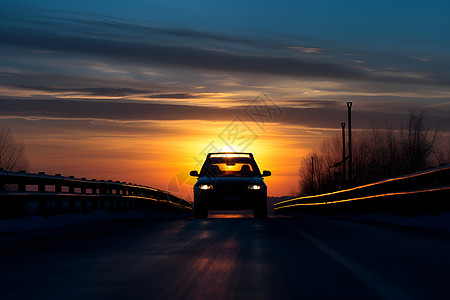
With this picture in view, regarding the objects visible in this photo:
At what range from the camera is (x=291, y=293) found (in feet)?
20.7

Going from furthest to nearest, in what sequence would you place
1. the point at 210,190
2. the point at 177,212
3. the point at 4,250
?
the point at 177,212, the point at 210,190, the point at 4,250

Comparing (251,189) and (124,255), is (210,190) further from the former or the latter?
(124,255)

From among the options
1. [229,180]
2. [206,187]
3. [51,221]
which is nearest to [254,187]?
[229,180]

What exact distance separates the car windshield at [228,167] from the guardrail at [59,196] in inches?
113

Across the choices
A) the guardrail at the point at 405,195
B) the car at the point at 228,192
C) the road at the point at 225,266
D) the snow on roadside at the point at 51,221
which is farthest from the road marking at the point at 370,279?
the car at the point at 228,192

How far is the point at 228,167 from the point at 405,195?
24.5ft

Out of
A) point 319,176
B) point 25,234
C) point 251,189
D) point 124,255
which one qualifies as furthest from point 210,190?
point 319,176

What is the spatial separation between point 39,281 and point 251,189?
48.6ft

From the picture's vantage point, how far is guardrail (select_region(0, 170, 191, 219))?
49.7ft

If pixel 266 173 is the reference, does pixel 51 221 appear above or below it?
below

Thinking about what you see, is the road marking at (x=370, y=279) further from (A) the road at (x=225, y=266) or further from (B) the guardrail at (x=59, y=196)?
(B) the guardrail at (x=59, y=196)

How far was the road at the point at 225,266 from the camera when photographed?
6422 mm

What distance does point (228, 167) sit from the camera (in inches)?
918

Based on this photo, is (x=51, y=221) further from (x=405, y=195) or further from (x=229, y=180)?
(x=405, y=195)
